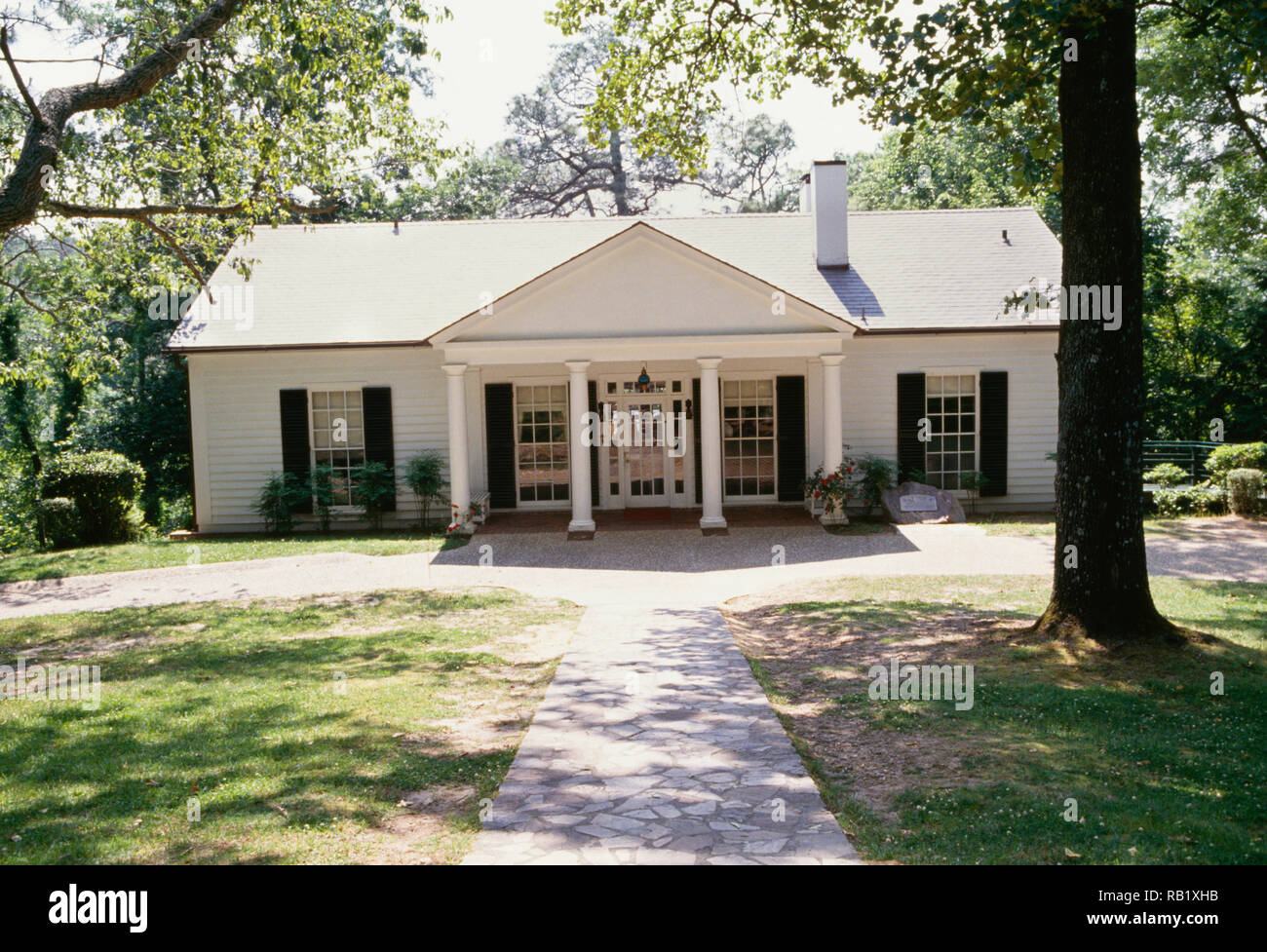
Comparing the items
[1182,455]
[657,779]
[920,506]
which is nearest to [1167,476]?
[1182,455]

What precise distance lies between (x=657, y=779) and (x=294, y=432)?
14702 mm

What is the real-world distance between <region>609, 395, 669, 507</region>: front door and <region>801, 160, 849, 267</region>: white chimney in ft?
16.6

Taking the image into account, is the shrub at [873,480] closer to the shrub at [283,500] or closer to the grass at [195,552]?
the grass at [195,552]

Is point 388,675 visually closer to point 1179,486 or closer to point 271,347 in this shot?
point 271,347

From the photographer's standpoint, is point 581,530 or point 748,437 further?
point 748,437

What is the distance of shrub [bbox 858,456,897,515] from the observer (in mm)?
18016

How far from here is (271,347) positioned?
59.7ft

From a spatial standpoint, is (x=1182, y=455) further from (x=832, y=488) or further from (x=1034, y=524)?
(x=832, y=488)

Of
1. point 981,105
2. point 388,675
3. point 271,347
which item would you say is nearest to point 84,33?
point 271,347

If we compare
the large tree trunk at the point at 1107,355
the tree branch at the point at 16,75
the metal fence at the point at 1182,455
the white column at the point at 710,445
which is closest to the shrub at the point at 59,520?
the tree branch at the point at 16,75

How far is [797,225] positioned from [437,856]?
1922 cm

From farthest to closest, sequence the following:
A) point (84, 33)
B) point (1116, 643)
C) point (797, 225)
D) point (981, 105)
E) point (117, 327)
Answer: point (117, 327) → point (797, 225) → point (84, 33) → point (981, 105) → point (1116, 643)

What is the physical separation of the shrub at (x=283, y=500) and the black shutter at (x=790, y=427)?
9.05 meters

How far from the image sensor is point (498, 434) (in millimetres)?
18891
